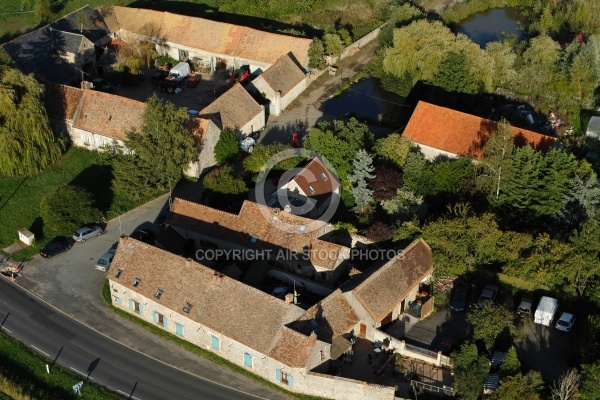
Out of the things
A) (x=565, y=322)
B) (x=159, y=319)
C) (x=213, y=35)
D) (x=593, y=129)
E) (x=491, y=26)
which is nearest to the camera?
(x=565, y=322)

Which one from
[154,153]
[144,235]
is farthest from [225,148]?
[144,235]

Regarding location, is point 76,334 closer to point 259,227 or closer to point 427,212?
point 259,227

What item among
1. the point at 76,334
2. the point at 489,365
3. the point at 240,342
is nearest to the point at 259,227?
the point at 240,342

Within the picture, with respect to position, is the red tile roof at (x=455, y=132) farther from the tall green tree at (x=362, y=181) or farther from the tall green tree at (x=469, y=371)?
the tall green tree at (x=469, y=371)

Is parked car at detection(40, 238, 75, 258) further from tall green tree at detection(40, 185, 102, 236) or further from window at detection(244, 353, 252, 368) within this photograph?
window at detection(244, 353, 252, 368)

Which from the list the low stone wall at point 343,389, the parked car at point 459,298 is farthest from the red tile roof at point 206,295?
the parked car at point 459,298

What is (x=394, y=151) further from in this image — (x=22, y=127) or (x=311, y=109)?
(x=22, y=127)
